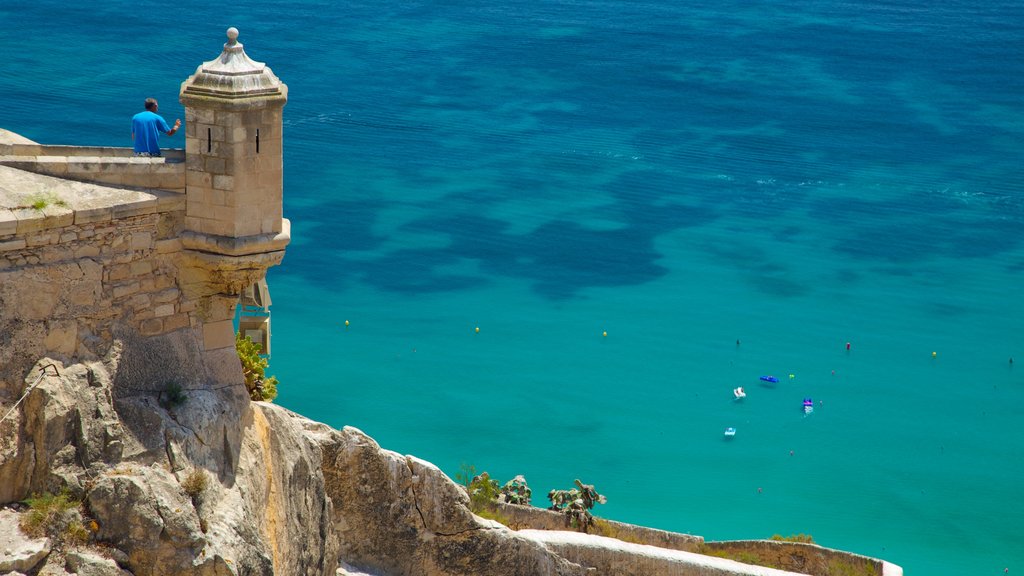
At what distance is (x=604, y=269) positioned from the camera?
78062 mm

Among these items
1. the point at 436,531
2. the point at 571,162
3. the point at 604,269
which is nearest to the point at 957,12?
the point at 571,162

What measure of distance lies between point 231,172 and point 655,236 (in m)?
66.3

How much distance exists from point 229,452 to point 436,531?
5.83 m

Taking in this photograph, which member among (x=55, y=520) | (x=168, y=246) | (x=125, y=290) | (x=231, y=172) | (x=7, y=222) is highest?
(x=231, y=172)

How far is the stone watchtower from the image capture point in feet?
56.3

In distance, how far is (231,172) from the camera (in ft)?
56.9

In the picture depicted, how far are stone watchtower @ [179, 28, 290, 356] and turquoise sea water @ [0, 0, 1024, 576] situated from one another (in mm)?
36548

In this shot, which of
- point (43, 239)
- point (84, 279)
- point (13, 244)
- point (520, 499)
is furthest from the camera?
point (520, 499)

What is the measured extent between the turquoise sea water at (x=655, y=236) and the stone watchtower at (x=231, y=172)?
36.5 m

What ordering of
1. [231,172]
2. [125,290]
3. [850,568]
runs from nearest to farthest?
[125,290] → [231,172] → [850,568]

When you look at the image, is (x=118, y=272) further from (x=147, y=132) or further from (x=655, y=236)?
(x=655, y=236)

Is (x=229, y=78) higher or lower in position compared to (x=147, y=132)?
higher

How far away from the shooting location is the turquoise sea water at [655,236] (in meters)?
60.2

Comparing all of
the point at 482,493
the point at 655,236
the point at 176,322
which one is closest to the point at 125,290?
the point at 176,322
